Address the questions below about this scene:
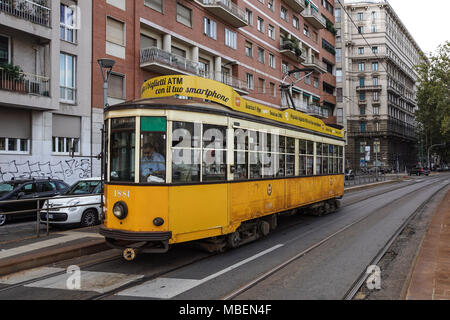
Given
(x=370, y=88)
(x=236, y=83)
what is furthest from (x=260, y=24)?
(x=370, y=88)

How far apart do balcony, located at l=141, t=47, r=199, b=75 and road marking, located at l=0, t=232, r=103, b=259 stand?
580 inches

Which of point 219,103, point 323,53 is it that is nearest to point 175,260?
point 219,103

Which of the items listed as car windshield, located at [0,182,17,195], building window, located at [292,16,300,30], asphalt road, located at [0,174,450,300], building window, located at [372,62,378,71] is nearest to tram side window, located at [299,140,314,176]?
asphalt road, located at [0,174,450,300]

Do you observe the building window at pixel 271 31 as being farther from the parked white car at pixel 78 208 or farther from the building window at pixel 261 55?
the parked white car at pixel 78 208

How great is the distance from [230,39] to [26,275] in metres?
26.7

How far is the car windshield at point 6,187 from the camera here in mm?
12773

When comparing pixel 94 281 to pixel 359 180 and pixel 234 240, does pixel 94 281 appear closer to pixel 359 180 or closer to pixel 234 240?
pixel 234 240

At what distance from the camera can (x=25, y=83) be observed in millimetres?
17234

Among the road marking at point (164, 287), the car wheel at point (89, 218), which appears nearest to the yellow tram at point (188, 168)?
the road marking at point (164, 287)

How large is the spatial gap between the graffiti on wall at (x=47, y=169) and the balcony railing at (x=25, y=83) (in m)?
3.28

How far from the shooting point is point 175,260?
7.07 metres

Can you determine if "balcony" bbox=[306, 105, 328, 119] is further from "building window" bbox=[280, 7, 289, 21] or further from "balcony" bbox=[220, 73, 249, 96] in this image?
"balcony" bbox=[220, 73, 249, 96]
